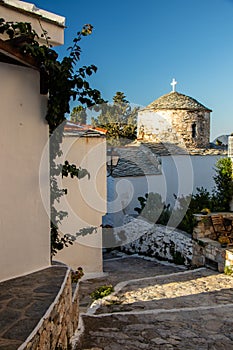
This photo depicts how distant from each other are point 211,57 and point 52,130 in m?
7.33

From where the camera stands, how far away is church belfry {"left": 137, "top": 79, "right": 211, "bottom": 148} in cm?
2339

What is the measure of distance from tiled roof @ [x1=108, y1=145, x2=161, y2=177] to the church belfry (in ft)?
9.25

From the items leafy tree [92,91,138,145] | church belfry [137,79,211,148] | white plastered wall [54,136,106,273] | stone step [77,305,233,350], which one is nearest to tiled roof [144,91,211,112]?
church belfry [137,79,211,148]

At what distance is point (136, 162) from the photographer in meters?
19.9

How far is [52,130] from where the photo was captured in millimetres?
6020

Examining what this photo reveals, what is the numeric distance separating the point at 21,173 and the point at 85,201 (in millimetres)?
6376

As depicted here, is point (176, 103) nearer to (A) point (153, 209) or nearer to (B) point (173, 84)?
(B) point (173, 84)

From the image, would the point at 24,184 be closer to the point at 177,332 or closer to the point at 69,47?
the point at 69,47

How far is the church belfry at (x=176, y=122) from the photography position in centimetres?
2339

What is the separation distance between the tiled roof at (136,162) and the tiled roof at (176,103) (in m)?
3.86

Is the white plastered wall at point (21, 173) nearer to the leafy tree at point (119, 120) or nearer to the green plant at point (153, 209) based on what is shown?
the green plant at point (153, 209)

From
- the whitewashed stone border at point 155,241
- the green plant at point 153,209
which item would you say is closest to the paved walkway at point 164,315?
the whitewashed stone border at point 155,241

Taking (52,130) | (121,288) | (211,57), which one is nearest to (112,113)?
(211,57)

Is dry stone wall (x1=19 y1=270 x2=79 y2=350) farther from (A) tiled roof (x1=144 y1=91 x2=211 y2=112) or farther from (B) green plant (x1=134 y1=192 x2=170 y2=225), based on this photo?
(A) tiled roof (x1=144 y1=91 x2=211 y2=112)
